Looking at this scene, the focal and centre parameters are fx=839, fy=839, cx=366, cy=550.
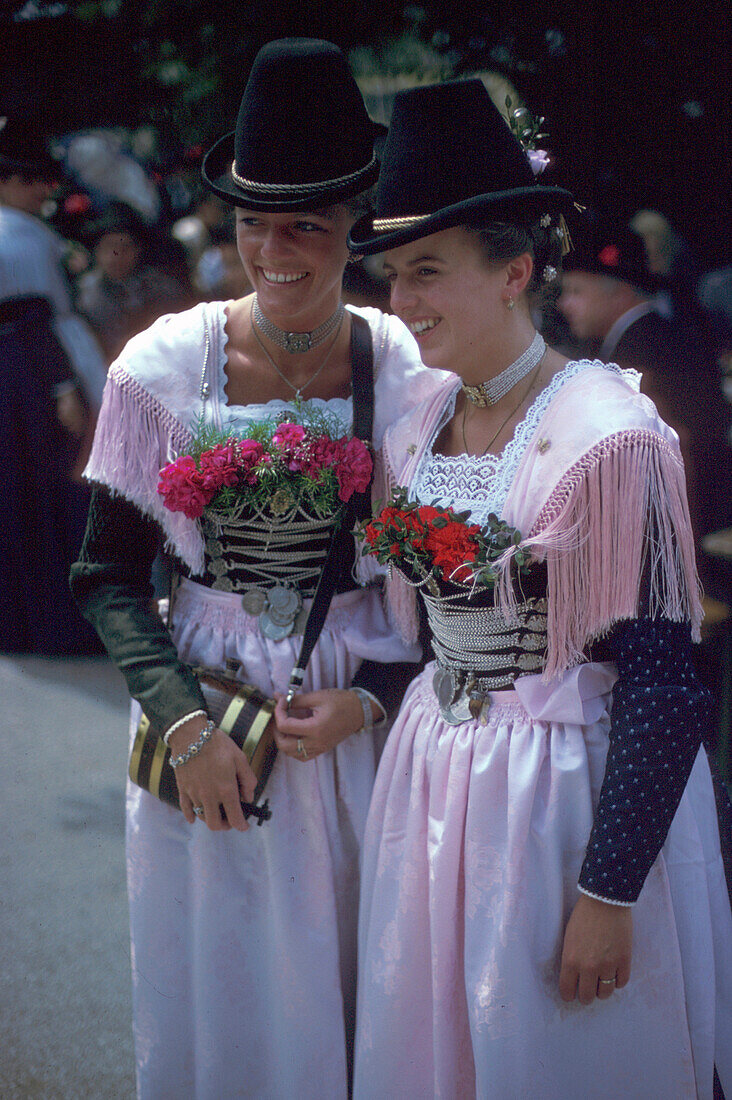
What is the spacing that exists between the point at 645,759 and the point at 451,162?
1004 millimetres

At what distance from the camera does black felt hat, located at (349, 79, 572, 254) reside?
4.50 feet

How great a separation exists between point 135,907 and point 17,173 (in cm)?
359

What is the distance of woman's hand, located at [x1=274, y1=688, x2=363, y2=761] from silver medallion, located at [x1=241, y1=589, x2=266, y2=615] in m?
0.19

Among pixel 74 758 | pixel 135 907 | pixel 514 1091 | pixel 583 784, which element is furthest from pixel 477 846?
pixel 74 758

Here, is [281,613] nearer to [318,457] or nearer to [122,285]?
[318,457]

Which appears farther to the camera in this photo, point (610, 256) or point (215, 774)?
point (610, 256)

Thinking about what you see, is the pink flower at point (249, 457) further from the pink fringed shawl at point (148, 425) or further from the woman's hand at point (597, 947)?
the woman's hand at point (597, 947)

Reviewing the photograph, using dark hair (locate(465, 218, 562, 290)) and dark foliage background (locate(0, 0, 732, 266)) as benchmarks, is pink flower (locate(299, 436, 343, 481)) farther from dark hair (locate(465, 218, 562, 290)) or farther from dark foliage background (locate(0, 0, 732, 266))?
dark foliage background (locate(0, 0, 732, 266))

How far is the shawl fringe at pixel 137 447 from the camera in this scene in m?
1.69

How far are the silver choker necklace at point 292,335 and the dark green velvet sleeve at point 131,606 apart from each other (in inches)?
18.3

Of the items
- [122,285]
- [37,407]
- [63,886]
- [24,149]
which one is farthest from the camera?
[122,285]

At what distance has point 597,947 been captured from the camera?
1.31m

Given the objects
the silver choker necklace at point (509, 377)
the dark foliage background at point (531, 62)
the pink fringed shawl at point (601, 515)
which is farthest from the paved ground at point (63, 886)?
the dark foliage background at point (531, 62)

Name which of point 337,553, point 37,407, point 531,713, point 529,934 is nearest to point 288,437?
point 337,553
